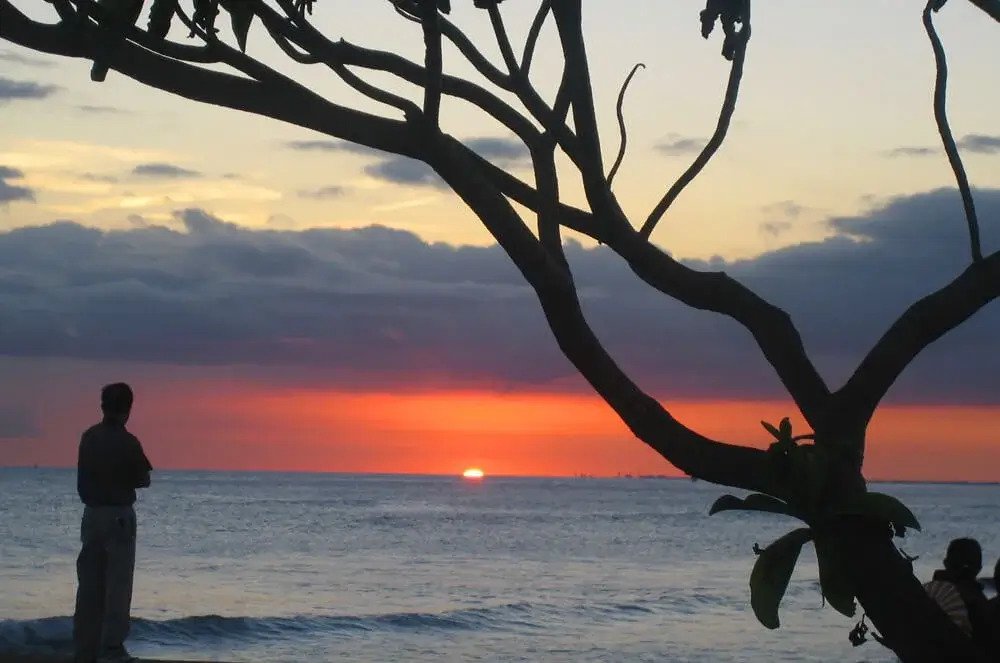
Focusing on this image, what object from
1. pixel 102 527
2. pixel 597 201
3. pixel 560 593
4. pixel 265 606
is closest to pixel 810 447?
pixel 597 201

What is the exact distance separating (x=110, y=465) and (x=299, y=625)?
1674 centimetres

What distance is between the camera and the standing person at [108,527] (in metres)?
7.64

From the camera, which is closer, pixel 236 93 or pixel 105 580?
pixel 236 93

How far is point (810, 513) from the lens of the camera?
145 inches

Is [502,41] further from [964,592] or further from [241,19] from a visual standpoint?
[964,592]

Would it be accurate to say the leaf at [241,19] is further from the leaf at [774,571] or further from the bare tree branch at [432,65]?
the leaf at [774,571]

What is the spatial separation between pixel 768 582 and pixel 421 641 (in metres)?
19.0

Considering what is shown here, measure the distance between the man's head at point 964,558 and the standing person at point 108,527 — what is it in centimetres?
440

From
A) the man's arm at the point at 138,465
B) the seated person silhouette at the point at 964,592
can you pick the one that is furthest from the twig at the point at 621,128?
the man's arm at the point at 138,465

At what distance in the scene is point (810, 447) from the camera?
3.70 m

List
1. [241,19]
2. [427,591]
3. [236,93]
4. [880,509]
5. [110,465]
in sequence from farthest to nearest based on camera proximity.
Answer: [427,591] → [110,465] → [241,19] → [236,93] → [880,509]

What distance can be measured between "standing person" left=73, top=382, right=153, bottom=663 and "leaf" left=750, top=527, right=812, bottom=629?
476 cm

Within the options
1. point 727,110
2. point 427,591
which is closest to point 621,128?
point 727,110

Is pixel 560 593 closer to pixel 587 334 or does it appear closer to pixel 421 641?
pixel 421 641
